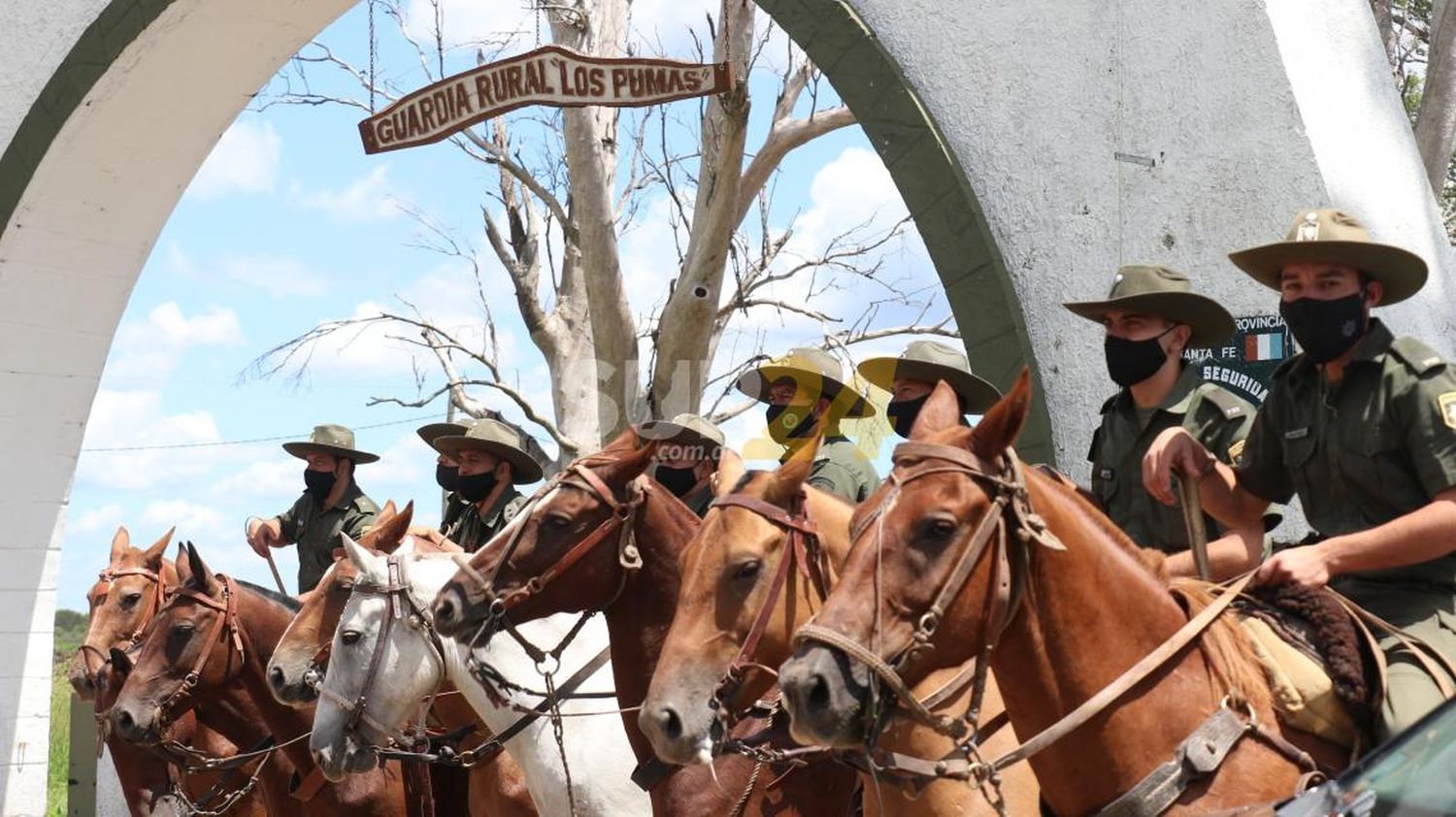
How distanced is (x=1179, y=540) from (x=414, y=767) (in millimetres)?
3742

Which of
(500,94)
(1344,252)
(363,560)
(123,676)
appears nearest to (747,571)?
(1344,252)

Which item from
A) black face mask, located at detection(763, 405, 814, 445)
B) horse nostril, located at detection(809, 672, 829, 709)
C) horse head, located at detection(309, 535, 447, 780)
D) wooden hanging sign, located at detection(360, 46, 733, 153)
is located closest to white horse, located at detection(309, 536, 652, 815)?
horse head, located at detection(309, 535, 447, 780)

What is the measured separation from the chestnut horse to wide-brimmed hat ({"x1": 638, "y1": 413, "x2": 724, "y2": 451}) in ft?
9.79

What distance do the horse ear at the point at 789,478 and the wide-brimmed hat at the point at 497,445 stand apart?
A: 4020 mm

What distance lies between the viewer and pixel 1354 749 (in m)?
3.82

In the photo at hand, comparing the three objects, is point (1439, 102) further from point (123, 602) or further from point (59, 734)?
point (59, 734)

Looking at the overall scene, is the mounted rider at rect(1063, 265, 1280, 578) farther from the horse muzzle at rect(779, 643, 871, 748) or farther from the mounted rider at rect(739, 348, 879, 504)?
the horse muzzle at rect(779, 643, 871, 748)

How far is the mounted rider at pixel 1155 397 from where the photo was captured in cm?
501

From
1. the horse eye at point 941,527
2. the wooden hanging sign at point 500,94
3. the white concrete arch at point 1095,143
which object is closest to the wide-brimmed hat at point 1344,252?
the horse eye at point 941,527

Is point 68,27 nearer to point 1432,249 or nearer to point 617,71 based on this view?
point 617,71

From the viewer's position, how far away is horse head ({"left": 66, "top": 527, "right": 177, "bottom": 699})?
30.2ft

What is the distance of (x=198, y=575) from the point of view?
26.3 feet

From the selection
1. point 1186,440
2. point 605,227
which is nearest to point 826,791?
point 1186,440

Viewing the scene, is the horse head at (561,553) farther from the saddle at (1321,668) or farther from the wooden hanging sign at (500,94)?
the wooden hanging sign at (500,94)
